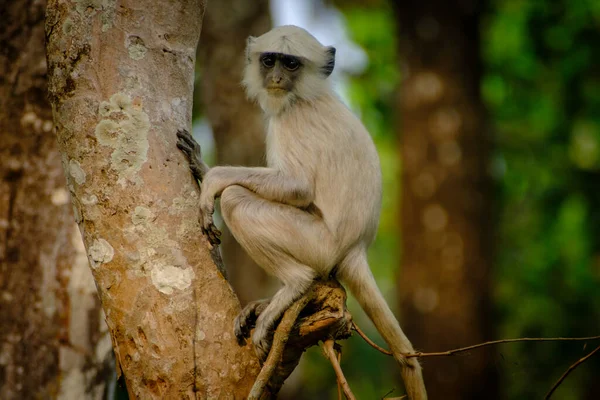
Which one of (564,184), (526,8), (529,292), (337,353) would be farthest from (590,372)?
(337,353)

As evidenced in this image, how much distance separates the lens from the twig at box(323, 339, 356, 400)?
3432 millimetres

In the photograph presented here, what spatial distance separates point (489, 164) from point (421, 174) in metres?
0.98

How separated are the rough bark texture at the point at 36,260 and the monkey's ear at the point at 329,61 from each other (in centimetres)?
226

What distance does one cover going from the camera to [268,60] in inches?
209

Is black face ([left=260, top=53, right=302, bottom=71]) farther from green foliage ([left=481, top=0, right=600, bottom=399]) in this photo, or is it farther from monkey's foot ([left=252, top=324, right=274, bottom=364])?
green foliage ([left=481, top=0, right=600, bottom=399])

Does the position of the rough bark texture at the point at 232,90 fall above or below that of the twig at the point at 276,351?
above

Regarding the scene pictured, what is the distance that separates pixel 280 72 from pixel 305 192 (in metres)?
1.03

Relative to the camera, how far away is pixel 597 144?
1136 centimetres

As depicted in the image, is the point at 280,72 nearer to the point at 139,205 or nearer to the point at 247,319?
the point at 247,319

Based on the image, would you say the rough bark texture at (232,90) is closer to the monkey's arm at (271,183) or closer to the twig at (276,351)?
the monkey's arm at (271,183)

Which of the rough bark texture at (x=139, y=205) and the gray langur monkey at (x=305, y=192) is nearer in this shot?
the rough bark texture at (x=139, y=205)

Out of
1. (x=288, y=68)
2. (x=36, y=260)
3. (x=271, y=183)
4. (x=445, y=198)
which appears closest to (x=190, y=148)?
Result: (x=271, y=183)

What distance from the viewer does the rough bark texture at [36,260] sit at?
5211 millimetres

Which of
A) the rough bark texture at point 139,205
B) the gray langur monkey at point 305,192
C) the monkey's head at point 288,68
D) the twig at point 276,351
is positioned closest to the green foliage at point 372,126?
the monkey's head at point 288,68
